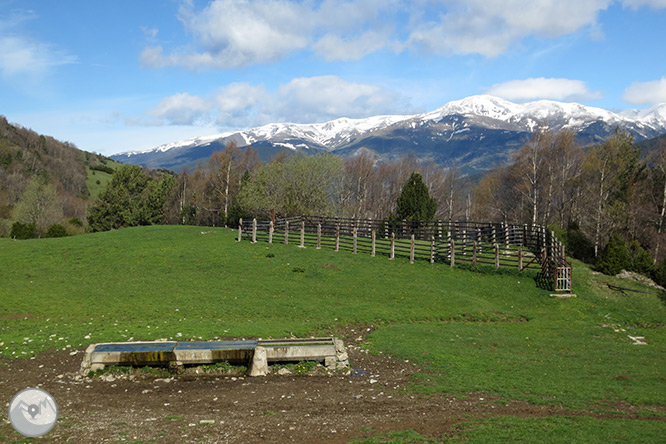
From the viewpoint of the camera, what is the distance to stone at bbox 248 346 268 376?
1164 centimetres

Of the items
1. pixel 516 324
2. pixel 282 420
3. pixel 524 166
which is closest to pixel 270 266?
pixel 516 324

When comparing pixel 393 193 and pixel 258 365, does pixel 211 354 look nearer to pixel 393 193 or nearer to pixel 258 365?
pixel 258 365

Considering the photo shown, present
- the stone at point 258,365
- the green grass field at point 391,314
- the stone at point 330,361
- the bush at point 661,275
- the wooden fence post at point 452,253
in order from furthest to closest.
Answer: the bush at point 661,275 → the wooden fence post at point 452,253 → the stone at point 330,361 → the stone at point 258,365 → the green grass field at point 391,314

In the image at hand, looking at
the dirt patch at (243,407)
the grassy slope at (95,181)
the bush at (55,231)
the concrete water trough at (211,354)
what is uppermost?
the grassy slope at (95,181)

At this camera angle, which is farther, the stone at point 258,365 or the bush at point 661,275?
the bush at point 661,275

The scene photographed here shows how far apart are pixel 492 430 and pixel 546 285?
64.1 feet

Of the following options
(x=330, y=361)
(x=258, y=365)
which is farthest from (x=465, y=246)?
(x=258, y=365)

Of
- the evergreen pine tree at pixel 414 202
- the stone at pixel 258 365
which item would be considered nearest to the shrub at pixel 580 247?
the evergreen pine tree at pixel 414 202

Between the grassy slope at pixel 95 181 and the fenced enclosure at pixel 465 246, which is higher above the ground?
the grassy slope at pixel 95 181

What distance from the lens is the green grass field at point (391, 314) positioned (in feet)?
35.4

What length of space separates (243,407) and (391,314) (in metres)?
11.0

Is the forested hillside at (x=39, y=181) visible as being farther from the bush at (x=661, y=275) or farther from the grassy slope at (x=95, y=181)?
the bush at (x=661, y=275)

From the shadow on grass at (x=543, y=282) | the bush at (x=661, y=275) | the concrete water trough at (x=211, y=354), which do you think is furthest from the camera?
the bush at (x=661, y=275)

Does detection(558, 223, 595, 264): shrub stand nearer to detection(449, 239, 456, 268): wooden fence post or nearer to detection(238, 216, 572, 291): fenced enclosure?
detection(238, 216, 572, 291): fenced enclosure
